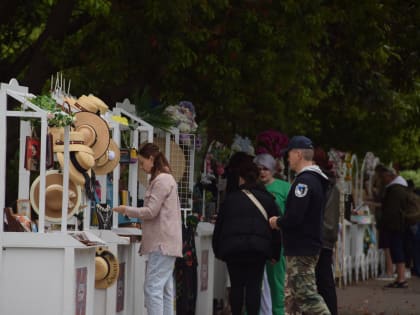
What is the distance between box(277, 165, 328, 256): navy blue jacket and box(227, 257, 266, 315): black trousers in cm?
149

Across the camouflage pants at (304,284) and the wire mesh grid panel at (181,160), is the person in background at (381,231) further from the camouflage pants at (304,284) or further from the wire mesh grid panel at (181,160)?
the camouflage pants at (304,284)

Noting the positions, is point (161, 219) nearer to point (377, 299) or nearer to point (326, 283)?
point (326, 283)

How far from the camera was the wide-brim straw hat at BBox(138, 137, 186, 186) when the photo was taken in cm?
1382

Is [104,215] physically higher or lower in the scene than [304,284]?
higher

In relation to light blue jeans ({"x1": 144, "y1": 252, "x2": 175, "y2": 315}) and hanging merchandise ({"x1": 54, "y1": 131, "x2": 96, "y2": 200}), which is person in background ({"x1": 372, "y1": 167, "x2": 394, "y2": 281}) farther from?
hanging merchandise ({"x1": 54, "y1": 131, "x2": 96, "y2": 200})

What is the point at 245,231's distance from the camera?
12.9 metres

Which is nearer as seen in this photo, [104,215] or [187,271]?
Answer: [104,215]

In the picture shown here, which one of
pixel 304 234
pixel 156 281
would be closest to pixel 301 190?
pixel 304 234

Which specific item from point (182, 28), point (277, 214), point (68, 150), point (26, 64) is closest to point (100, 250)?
point (68, 150)

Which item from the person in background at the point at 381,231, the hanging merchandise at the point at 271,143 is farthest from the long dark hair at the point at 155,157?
the person in background at the point at 381,231

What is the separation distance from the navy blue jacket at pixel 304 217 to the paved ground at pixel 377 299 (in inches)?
222

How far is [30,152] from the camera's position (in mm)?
10031

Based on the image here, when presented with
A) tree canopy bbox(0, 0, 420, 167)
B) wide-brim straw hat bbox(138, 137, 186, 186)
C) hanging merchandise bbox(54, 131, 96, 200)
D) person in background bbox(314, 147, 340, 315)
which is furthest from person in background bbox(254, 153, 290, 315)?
hanging merchandise bbox(54, 131, 96, 200)

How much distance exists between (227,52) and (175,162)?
2.49 meters
